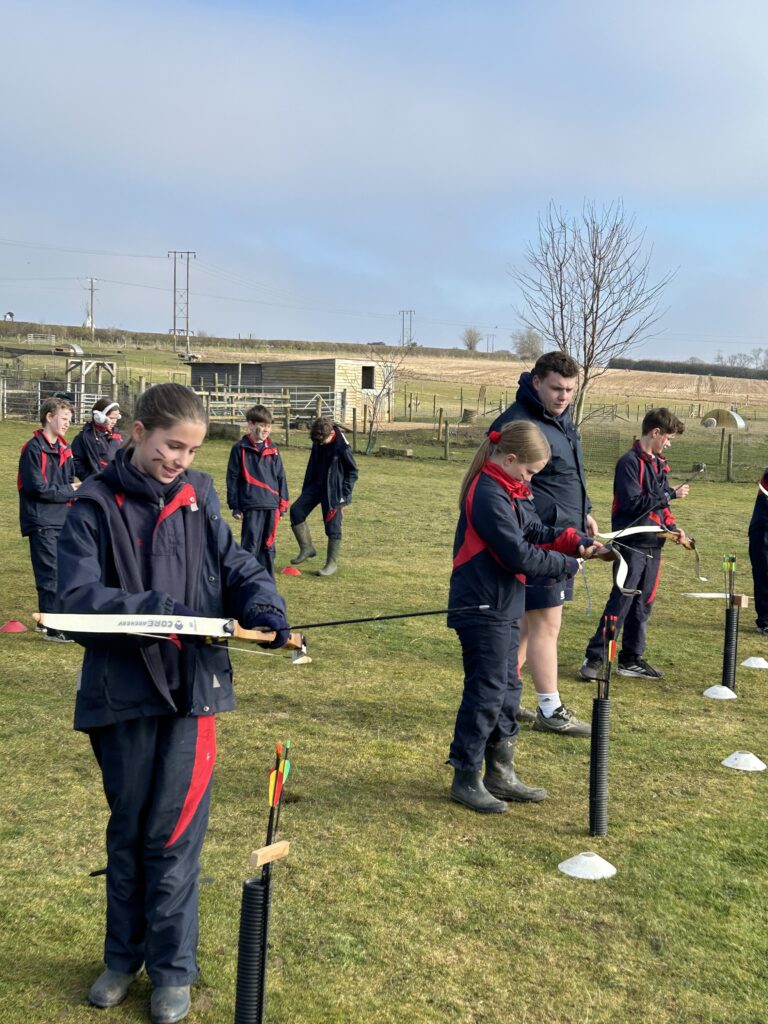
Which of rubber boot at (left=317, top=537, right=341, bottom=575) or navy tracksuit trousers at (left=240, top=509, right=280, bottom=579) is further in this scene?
rubber boot at (left=317, top=537, right=341, bottom=575)

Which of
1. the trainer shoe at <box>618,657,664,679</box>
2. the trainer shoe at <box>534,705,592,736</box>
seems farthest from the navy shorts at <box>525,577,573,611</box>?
the trainer shoe at <box>618,657,664,679</box>

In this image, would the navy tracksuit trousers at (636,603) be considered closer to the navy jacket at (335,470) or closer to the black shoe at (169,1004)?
the navy jacket at (335,470)

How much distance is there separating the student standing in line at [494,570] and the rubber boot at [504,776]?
0.11 meters

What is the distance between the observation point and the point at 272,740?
20.9 ft

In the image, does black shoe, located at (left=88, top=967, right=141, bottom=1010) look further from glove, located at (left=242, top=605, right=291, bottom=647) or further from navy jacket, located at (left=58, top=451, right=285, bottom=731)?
glove, located at (left=242, top=605, right=291, bottom=647)

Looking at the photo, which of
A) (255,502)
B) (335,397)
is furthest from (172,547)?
(335,397)

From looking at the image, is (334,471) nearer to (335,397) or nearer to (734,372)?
(335,397)

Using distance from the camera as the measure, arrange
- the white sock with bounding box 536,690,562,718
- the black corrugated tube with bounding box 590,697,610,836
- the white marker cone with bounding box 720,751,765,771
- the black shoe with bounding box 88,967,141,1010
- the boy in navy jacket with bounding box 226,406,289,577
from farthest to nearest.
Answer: the boy in navy jacket with bounding box 226,406,289,577 → the white sock with bounding box 536,690,562,718 → the white marker cone with bounding box 720,751,765,771 → the black corrugated tube with bounding box 590,697,610,836 → the black shoe with bounding box 88,967,141,1010

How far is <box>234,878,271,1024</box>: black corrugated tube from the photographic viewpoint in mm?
3078

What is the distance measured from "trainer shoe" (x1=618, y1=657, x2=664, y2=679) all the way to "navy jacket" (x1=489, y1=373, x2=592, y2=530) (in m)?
2.25

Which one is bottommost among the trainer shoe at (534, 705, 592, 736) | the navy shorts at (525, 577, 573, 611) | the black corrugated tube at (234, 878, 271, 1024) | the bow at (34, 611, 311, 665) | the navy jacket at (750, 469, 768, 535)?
the trainer shoe at (534, 705, 592, 736)

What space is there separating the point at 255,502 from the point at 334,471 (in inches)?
90.8

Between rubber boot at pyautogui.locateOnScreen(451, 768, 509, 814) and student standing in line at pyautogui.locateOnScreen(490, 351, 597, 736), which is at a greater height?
student standing in line at pyautogui.locateOnScreen(490, 351, 597, 736)

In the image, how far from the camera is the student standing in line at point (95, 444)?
33.1ft
